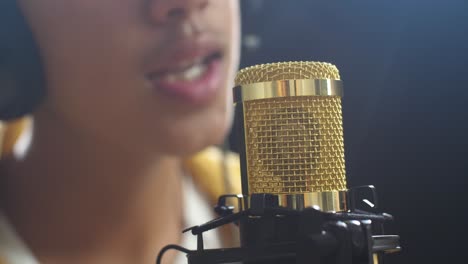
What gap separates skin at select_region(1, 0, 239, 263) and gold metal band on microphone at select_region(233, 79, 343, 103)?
0.46m

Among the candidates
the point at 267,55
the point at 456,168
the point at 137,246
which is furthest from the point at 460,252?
the point at 137,246

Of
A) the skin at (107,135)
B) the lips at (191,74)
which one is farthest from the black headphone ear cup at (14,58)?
the lips at (191,74)

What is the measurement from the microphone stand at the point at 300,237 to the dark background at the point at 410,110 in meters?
0.91

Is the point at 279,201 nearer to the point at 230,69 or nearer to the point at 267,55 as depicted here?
the point at 230,69

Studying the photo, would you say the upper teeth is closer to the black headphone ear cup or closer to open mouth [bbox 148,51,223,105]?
open mouth [bbox 148,51,223,105]

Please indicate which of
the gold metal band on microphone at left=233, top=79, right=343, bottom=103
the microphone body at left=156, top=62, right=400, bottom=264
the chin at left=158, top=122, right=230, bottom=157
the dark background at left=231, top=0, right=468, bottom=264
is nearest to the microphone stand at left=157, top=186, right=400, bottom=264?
the microphone body at left=156, top=62, right=400, bottom=264

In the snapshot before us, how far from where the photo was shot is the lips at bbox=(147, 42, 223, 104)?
137 centimetres

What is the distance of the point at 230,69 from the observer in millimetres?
1499

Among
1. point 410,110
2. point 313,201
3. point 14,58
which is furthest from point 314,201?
point 410,110

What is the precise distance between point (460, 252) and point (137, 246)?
1102 millimetres

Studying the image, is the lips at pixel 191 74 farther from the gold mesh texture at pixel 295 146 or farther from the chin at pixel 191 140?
the gold mesh texture at pixel 295 146

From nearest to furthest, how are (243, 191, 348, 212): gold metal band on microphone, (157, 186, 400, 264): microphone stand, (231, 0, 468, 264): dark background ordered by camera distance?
(157, 186, 400, 264): microphone stand < (243, 191, 348, 212): gold metal band on microphone < (231, 0, 468, 264): dark background

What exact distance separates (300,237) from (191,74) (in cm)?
72

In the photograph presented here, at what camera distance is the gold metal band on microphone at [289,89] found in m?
0.91
